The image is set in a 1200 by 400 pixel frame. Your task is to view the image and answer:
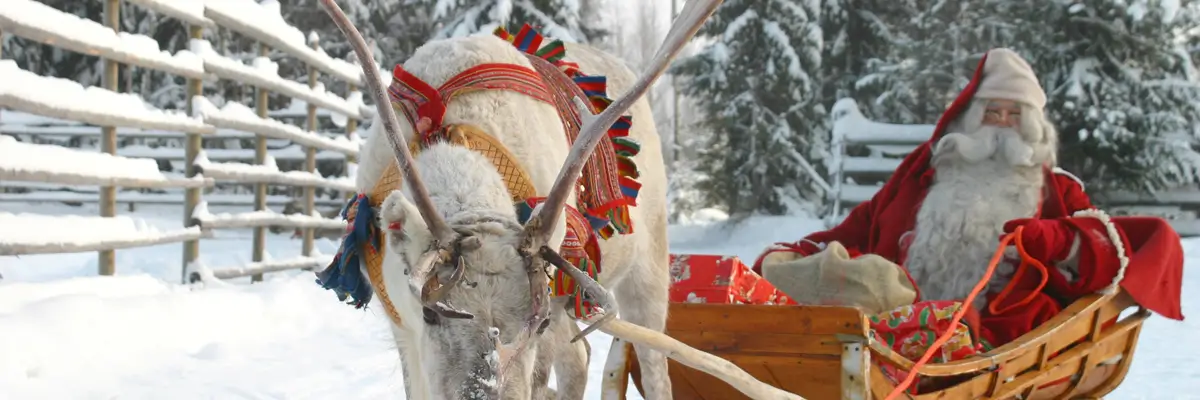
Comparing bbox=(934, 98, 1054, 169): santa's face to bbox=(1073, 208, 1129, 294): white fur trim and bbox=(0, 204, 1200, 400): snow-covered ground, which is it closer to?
bbox=(1073, 208, 1129, 294): white fur trim

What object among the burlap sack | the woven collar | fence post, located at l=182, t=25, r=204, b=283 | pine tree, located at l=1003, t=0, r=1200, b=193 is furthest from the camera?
pine tree, located at l=1003, t=0, r=1200, b=193

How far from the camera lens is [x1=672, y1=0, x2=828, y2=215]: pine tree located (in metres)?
17.3

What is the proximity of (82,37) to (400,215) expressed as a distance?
3.79m

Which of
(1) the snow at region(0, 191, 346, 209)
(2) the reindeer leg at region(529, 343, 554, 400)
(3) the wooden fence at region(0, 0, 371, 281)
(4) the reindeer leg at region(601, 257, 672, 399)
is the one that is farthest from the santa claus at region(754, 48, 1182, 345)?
(1) the snow at region(0, 191, 346, 209)

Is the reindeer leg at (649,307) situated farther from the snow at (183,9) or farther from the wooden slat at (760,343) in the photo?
the snow at (183,9)

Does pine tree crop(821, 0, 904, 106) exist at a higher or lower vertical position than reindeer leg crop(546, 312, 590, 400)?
higher

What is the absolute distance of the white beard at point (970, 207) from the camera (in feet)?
15.1

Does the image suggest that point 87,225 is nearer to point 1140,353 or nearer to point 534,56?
point 534,56

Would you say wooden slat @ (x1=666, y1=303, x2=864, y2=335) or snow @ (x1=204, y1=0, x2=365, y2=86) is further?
snow @ (x1=204, y1=0, x2=365, y2=86)

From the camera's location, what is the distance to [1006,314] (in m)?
4.06

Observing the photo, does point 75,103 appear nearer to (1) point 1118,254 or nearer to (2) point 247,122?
(2) point 247,122

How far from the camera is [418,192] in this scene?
7.18 ft

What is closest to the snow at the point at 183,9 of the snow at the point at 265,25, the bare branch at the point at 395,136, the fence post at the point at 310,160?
the snow at the point at 265,25

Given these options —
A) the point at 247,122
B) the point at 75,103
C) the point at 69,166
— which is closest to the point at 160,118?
the point at 75,103
